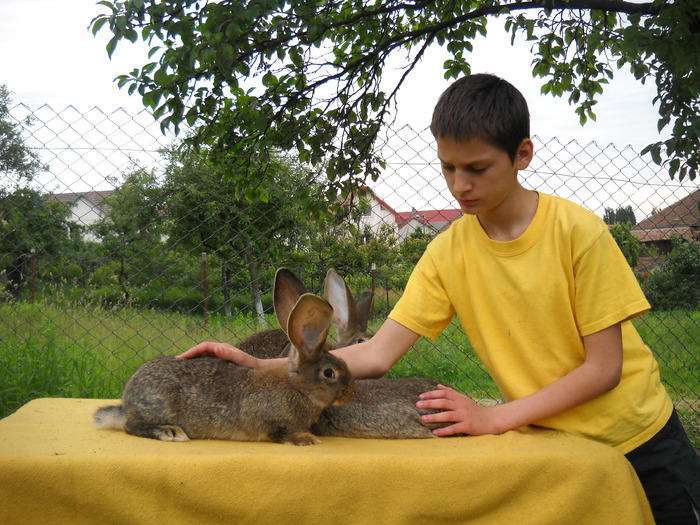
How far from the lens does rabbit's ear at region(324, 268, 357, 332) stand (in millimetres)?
3814

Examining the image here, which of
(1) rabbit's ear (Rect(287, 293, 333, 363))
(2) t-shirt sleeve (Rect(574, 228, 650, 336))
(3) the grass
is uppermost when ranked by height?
(2) t-shirt sleeve (Rect(574, 228, 650, 336))

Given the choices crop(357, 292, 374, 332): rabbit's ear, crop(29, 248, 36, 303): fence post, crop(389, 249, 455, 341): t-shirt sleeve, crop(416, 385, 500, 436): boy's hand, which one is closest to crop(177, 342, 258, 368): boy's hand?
crop(389, 249, 455, 341): t-shirt sleeve

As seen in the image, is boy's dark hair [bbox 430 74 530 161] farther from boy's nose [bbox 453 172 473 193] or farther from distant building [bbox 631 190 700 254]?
distant building [bbox 631 190 700 254]

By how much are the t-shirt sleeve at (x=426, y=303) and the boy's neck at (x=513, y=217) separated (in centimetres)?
30

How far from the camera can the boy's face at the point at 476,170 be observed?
2.16 meters

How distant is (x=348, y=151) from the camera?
445cm

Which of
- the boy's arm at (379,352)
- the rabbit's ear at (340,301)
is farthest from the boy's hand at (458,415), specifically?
the rabbit's ear at (340,301)

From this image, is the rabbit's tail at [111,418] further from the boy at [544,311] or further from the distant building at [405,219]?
the distant building at [405,219]

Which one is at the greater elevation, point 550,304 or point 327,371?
point 550,304

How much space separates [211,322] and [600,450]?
3.79 meters

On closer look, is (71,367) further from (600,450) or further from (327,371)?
(600,450)

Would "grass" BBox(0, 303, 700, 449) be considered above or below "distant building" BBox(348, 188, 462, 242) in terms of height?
below

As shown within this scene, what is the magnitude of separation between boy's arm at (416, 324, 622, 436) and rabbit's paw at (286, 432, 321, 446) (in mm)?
459

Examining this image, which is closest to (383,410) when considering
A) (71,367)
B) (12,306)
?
(71,367)
